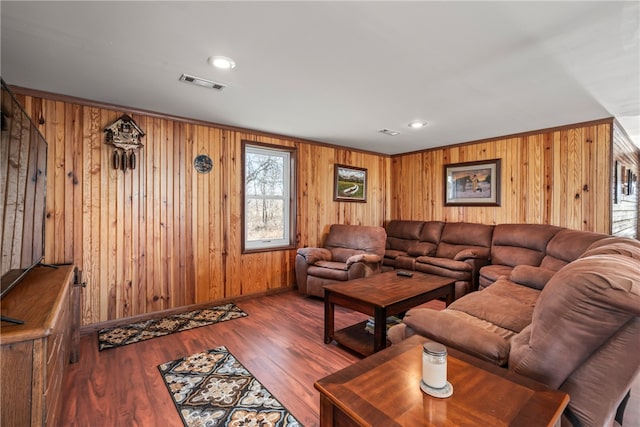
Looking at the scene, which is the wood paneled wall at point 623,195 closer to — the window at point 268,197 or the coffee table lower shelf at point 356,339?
the coffee table lower shelf at point 356,339

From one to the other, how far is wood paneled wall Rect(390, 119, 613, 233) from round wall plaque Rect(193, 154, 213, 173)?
3.64m

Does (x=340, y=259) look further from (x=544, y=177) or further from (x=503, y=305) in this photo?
(x=544, y=177)

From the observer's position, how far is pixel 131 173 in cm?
305

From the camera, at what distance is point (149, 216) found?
10.4 ft

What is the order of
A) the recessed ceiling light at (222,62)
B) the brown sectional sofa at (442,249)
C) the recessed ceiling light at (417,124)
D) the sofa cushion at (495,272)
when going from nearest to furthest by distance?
the recessed ceiling light at (222,62) → the sofa cushion at (495,272) → the recessed ceiling light at (417,124) → the brown sectional sofa at (442,249)

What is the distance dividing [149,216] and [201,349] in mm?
1582

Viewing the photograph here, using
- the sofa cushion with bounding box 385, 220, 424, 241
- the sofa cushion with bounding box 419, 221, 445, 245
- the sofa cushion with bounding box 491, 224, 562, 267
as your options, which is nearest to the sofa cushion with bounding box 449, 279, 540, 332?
the sofa cushion with bounding box 491, 224, 562, 267

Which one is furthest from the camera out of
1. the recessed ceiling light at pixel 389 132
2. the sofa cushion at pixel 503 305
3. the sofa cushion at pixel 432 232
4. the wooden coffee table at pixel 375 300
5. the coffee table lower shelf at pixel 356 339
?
the sofa cushion at pixel 432 232

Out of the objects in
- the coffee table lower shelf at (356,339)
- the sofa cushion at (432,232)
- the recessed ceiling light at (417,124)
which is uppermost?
the recessed ceiling light at (417,124)

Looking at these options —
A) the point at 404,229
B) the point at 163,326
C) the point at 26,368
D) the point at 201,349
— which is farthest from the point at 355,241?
the point at 26,368

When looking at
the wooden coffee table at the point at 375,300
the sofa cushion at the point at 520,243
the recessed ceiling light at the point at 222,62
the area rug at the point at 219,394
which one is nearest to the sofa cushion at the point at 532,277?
A: the wooden coffee table at the point at 375,300

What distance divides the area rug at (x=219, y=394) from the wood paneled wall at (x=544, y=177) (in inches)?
159

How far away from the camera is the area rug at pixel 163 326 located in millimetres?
2656

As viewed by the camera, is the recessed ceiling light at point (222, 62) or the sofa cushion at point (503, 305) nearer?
the sofa cushion at point (503, 305)
